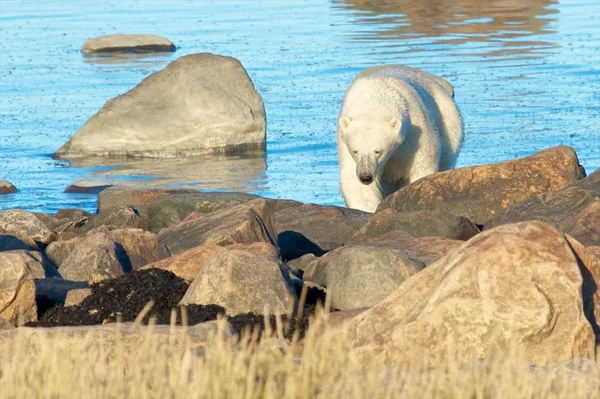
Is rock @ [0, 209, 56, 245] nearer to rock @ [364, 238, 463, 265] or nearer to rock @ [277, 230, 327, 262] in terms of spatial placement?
rock @ [277, 230, 327, 262]

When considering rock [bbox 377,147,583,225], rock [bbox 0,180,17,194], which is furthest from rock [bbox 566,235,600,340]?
rock [bbox 0,180,17,194]

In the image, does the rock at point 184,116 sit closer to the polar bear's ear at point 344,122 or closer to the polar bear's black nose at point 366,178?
the polar bear's ear at point 344,122

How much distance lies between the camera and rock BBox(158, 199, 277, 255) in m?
7.45

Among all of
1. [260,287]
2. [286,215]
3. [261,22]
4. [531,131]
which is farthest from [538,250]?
[261,22]

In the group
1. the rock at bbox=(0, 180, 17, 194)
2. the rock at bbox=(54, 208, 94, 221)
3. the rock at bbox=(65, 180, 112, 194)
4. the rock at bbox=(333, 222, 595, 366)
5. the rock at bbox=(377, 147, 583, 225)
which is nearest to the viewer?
the rock at bbox=(333, 222, 595, 366)

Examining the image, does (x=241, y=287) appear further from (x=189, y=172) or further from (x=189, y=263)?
(x=189, y=172)

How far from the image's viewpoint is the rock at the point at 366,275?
6156 mm

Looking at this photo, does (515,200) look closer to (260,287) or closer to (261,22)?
(260,287)

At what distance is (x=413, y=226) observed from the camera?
8.19 m

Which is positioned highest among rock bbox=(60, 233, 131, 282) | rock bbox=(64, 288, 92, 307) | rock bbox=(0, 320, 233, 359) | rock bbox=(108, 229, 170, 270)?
rock bbox=(0, 320, 233, 359)

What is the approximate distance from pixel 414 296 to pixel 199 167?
31.1ft

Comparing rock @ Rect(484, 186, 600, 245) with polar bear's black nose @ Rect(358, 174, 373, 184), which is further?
polar bear's black nose @ Rect(358, 174, 373, 184)

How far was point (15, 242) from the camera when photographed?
7887 mm

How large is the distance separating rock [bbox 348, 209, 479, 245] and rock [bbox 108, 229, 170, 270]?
145 cm
